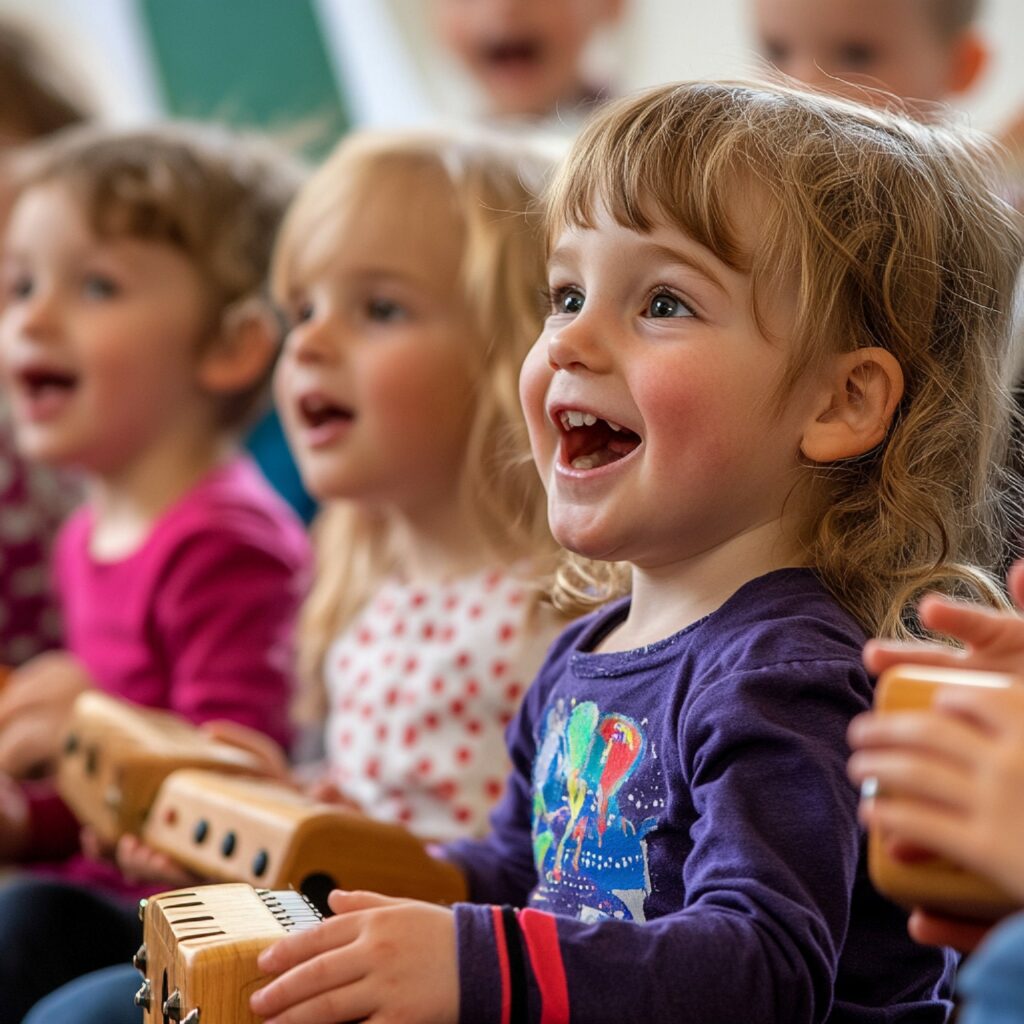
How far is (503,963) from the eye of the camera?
71 centimetres

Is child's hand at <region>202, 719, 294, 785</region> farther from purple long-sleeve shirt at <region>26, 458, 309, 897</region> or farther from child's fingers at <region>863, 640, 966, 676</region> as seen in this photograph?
child's fingers at <region>863, 640, 966, 676</region>

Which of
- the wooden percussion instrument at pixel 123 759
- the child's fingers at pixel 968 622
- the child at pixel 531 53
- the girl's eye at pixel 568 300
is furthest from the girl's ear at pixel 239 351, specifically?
the child's fingers at pixel 968 622

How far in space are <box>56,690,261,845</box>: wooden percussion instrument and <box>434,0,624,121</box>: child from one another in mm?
1137

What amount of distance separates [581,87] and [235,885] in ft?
5.17

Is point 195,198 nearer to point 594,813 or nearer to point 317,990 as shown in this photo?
point 594,813

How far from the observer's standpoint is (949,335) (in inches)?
35.4

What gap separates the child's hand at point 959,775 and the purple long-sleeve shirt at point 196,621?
979 mm

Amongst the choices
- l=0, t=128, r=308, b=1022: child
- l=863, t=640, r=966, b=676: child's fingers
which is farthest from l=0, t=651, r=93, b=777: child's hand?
l=863, t=640, r=966, b=676: child's fingers

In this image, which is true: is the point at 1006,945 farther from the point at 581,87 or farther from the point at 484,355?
the point at 581,87

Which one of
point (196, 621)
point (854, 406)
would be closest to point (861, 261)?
point (854, 406)

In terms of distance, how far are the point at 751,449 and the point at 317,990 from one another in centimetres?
37

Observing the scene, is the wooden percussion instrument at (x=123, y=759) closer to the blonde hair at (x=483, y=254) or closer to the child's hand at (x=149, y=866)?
the child's hand at (x=149, y=866)

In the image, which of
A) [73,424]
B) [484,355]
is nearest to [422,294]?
[484,355]

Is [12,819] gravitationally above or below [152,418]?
below
